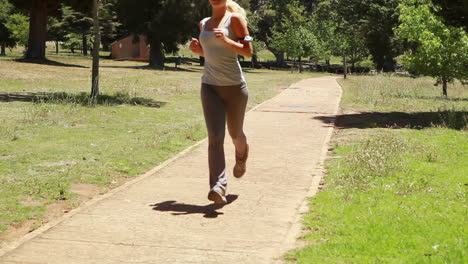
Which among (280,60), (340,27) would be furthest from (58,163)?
(280,60)

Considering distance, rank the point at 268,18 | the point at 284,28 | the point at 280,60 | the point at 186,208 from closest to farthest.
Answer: the point at 186,208, the point at 284,28, the point at 268,18, the point at 280,60

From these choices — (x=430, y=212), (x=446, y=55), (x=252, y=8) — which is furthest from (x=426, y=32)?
(x=252, y=8)

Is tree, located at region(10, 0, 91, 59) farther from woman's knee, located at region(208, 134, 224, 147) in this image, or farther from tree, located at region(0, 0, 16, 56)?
woman's knee, located at region(208, 134, 224, 147)

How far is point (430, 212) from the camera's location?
625 cm

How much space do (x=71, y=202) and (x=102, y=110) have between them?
32.4ft

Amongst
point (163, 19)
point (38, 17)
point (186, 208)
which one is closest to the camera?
point (186, 208)

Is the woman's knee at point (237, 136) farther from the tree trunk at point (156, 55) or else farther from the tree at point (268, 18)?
the tree at point (268, 18)

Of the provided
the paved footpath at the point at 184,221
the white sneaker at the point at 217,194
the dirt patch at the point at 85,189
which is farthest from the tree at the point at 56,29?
the white sneaker at the point at 217,194

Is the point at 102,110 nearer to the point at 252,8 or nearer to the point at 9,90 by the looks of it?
the point at 9,90

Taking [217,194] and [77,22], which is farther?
[77,22]

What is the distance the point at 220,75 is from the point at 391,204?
7.17ft

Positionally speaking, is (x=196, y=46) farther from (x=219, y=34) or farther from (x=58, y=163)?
(x=58, y=163)

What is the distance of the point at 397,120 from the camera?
16750 mm

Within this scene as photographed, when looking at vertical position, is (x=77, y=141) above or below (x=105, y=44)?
below
